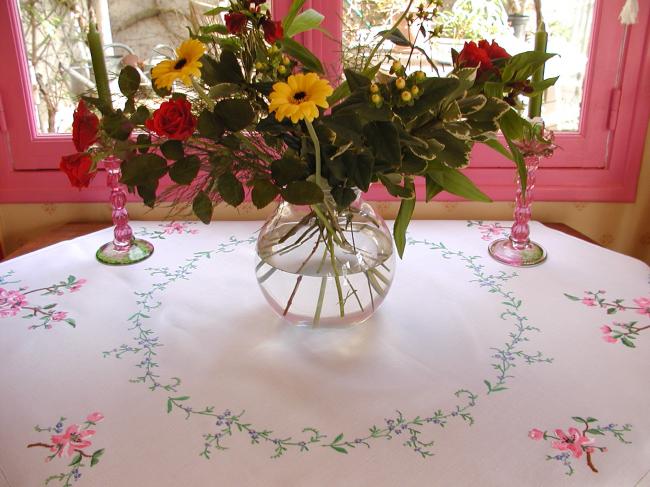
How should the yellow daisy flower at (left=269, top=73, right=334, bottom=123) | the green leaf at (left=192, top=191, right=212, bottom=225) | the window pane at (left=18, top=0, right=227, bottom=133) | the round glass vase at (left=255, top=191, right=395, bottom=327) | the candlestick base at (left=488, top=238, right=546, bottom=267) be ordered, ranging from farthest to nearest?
the window pane at (left=18, top=0, right=227, bottom=133)
the candlestick base at (left=488, top=238, right=546, bottom=267)
the round glass vase at (left=255, top=191, right=395, bottom=327)
the green leaf at (left=192, top=191, right=212, bottom=225)
the yellow daisy flower at (left=269, top=73, right=334, bottom=123)

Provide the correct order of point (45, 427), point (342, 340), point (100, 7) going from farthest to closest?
1. point (100, 7)
2. point (342, 340)
3. point (45, 427)

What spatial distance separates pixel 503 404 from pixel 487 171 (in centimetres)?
78

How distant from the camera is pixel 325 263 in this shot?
819 mm

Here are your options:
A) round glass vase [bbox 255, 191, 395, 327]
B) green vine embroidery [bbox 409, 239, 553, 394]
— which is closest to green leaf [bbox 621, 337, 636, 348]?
green vine embroidery [bbox 409, 239, 553, 394]

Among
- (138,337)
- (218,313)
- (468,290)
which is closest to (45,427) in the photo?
(138,337)

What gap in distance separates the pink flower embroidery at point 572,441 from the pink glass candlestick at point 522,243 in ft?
1.53

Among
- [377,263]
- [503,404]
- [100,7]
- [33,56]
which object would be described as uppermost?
[100,7]

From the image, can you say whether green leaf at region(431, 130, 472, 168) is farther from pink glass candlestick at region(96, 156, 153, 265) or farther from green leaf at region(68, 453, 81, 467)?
pink glass candlestick at region(96, 156, 153, 265)

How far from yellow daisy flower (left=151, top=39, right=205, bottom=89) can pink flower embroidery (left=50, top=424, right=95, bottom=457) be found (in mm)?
397

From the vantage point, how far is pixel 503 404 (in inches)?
28.3

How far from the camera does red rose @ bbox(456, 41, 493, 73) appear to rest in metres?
0.70

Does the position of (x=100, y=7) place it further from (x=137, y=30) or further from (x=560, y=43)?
(x=560, y=43)

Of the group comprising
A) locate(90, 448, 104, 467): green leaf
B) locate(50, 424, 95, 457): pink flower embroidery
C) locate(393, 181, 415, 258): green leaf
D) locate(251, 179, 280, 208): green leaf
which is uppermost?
locate(251, 179, 280, 208): green leaf

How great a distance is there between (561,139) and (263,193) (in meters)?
0.94
